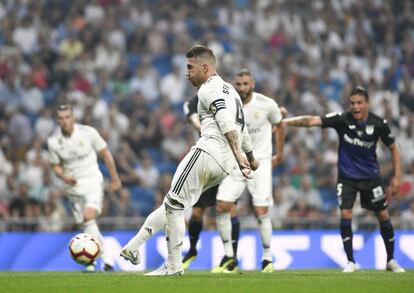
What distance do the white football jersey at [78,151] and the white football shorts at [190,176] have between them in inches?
192

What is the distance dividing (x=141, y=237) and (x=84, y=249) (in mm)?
2303

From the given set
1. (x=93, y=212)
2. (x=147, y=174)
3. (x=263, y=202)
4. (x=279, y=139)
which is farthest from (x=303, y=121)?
(x=147, y=174)

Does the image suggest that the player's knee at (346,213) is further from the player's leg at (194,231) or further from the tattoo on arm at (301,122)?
the player's leg at (194,231)

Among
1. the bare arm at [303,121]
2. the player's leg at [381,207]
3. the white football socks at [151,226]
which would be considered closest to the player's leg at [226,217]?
the bare arm at [303,121]

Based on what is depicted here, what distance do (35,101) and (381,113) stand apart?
28.7ft

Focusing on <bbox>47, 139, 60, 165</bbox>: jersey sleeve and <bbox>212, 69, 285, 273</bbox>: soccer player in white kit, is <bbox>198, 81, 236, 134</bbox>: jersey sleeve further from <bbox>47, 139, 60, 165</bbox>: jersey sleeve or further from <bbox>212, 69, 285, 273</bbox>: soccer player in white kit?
<bbox>47, 139, 60, 165</bbox>: jersey sleeve

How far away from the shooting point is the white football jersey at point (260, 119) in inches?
595

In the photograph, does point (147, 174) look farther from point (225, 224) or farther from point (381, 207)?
point (381, 207)

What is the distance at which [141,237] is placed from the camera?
12.2m

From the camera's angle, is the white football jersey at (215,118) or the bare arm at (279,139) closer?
the white football jersey at (215,118)

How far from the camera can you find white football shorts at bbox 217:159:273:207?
14922mm

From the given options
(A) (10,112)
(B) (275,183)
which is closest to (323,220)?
(B) (275,183)

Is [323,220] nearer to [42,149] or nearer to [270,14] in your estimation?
[42,149]

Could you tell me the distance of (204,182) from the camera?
1205 centimetres
